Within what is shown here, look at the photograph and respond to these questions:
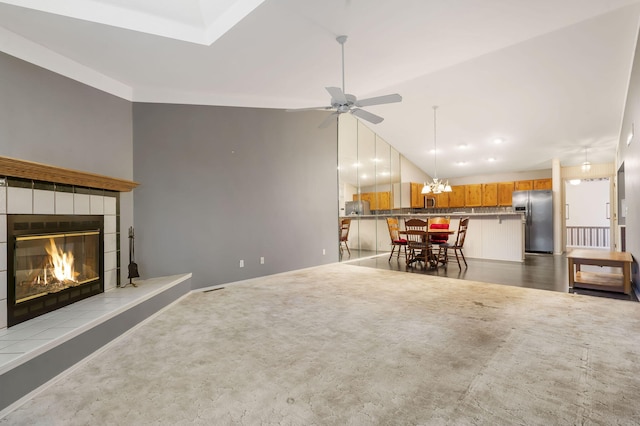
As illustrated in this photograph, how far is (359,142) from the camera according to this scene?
7.21 meters

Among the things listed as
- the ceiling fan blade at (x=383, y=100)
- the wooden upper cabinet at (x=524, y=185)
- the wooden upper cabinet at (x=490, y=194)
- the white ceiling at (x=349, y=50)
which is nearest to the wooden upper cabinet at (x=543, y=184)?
the wooden upper cabinet at (x=524, y=185)

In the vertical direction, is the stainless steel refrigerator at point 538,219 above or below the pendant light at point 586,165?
below

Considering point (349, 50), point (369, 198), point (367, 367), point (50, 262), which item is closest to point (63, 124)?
point (50, 262)

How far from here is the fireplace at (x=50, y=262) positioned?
91.6 inches

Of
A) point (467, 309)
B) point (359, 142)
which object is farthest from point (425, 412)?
point (359, 142)

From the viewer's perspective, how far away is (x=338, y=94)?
3189 millimetres

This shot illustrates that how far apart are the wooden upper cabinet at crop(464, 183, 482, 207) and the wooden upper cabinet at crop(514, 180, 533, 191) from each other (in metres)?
0.92

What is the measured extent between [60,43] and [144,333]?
2827 mm

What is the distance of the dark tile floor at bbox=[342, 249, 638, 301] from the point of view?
4134 mm

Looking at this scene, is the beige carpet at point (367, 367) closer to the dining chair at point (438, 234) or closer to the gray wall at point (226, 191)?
the gray wall at point (226, 191)

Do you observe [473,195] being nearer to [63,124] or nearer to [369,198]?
[369,198]

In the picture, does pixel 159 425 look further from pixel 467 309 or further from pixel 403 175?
pixel 403 175

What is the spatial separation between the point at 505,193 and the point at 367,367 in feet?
27.6

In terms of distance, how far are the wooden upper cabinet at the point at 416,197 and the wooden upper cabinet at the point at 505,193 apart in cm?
213
